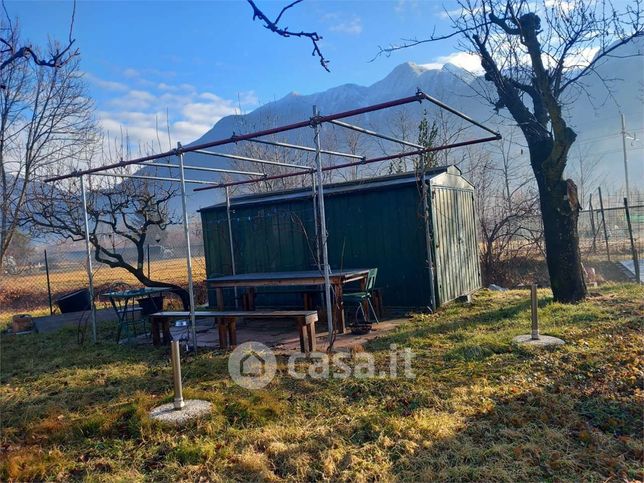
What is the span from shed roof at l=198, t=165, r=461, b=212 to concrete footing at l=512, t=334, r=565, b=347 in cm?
354

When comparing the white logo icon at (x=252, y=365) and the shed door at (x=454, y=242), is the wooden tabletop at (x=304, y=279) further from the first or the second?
the shed door at (x=454, y=242)

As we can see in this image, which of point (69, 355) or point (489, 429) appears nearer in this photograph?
point (489, 429)

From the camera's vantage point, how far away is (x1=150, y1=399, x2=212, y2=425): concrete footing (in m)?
3.98

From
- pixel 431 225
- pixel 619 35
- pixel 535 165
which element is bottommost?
pixel 431 225

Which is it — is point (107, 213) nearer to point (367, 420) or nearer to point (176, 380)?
point (176, 380)

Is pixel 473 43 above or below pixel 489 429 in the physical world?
above

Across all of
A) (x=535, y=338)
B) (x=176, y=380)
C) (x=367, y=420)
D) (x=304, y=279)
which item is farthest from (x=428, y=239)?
(x=176, y=380)

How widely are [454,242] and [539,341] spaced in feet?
13.0

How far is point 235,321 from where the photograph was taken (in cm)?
668

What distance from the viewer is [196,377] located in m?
5.30

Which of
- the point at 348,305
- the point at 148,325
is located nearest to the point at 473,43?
the point at 348,305

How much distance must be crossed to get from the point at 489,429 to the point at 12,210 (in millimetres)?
12205

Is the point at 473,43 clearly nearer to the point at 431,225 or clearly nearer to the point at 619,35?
the point at 619,35

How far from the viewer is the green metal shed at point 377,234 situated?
28.0 feet
